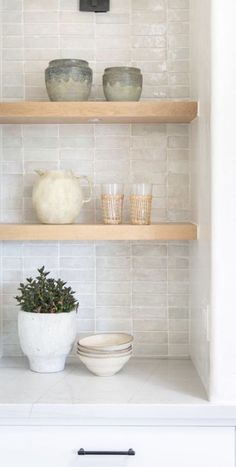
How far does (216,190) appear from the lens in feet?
6.33

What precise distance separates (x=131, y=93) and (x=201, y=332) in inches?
33.3

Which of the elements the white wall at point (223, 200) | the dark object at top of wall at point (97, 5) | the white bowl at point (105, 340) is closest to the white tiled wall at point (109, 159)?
the dark object at top of wall at point (97, 5)

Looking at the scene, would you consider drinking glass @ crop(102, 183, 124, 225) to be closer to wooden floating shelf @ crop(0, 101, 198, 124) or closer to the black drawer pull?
wooden floating shelf @ crop(0, 101, 198, 124)

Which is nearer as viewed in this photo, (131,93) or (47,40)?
(131,93)

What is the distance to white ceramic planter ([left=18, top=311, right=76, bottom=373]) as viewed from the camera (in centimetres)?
227

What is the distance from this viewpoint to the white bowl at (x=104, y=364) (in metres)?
2.22

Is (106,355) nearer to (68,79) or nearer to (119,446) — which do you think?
(119,446)

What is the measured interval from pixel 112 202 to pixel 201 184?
330mm

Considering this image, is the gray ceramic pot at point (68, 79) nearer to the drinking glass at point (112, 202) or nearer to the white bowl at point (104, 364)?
the drinking glass at point (112, 202)

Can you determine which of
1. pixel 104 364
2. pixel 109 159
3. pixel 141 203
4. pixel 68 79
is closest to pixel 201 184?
pixel 141 203

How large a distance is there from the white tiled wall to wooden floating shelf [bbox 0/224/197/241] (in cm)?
26

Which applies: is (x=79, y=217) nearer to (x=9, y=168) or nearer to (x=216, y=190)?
(x=9, y=168)

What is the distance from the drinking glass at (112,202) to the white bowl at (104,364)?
0.47 metres

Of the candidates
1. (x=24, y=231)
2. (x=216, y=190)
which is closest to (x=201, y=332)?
(x=216, y=190)
